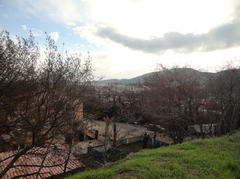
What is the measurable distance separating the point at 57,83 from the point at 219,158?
685 centimetres

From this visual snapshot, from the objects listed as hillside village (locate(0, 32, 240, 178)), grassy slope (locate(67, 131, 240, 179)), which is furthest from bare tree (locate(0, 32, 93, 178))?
grassy slope (locate(67, 131, 240, 179))

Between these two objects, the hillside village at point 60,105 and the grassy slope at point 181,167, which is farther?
the hillside village at point 60,105

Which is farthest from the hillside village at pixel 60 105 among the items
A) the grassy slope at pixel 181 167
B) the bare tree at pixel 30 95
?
the grassy slope at pixel 181 167

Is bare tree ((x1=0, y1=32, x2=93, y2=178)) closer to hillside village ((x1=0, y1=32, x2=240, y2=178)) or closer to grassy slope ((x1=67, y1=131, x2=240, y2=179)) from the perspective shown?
hillside village ((x1=0, y1=32, x2=240, y2=178))

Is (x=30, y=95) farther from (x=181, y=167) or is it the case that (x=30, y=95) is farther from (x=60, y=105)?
(x=181, y=167)

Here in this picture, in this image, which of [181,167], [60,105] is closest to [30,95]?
[60,105]

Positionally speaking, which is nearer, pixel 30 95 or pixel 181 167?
pixel 181 167

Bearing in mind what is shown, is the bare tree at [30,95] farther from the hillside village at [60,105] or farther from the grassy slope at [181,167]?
the grassy slope at [181,167]

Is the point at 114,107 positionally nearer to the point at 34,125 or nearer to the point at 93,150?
the point at 93,150

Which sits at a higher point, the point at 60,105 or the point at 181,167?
the point at 60,105

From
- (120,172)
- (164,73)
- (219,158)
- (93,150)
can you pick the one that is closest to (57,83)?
(120,172)

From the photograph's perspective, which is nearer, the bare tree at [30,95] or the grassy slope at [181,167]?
the grassy slope at [181,167]

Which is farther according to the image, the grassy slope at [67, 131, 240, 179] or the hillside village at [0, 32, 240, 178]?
the hillside village at [0, 32, 240, 178]

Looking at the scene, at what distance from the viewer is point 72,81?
788cm
